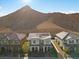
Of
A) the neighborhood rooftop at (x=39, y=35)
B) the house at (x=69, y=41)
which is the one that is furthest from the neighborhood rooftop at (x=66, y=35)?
the neighborhood rooftop at (x=39, y=35)

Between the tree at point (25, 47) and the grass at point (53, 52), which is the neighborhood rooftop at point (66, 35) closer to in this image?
the grass at point (53, 52)

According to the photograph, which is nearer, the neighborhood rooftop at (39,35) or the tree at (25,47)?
the tree at (25,47)

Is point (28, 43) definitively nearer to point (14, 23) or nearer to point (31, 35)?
point (31, 35)

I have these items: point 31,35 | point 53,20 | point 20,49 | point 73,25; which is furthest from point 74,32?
point 20,49

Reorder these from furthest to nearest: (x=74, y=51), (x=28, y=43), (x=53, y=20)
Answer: (x=53, y=20) < (x=28, y=43) < (x=74, y=51)

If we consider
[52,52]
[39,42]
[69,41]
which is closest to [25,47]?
[39,42]

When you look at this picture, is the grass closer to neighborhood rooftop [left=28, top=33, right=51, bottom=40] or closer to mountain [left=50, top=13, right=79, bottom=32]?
neighborhood rooftop [left=28, top=33, right=51, bottom=40]

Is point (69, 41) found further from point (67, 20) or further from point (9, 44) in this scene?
point (9, 44)

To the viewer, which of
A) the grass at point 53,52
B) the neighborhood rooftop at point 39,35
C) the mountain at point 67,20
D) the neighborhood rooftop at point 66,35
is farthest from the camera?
the mountain at point 67,20
